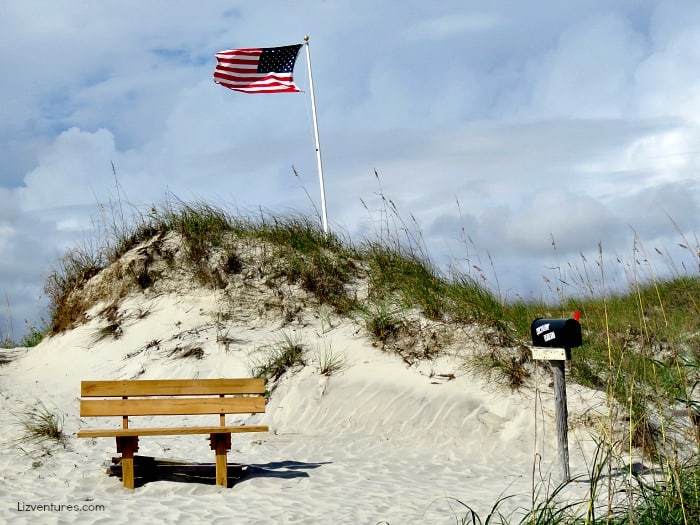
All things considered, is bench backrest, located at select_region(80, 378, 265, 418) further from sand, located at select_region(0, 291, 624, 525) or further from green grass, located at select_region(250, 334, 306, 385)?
green grass, located at select_region(250, 334, 306, 385)

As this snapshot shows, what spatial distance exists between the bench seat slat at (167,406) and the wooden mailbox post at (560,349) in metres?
2.81

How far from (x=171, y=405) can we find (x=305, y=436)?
7.51 feet

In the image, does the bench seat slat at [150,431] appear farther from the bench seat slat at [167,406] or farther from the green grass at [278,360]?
the green grass at [278,360]

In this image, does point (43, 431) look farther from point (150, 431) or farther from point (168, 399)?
point (150, 431)

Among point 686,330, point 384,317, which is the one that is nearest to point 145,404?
point 384,317

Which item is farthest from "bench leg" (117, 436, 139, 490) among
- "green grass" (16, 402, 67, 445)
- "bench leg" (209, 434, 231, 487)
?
"green grass" (16, 402, 67, 445)

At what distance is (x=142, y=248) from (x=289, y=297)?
307 centimetres

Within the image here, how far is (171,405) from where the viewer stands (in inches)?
317

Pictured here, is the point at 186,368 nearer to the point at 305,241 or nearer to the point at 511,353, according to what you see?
the point at 305,241

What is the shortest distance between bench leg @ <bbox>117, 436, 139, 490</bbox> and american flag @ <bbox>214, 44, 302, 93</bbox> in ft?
30.0

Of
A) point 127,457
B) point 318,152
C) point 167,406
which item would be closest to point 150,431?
point 127,457

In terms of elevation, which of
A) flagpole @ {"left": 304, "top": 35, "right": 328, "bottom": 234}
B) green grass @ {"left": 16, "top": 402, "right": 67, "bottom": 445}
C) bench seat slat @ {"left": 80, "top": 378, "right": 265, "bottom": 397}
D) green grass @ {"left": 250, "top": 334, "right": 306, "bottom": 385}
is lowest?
green grass @ {"left": 16, "top": 402, "right": 67, "bottom": 445}

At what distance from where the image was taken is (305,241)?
13664mm

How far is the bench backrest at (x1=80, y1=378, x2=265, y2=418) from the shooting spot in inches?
312
